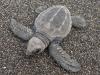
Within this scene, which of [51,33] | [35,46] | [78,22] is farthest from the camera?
[78,22]

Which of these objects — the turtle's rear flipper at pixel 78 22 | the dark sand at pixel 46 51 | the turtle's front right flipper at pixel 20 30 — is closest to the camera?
the dark sand at pixel 46 51

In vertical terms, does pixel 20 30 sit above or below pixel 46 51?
above

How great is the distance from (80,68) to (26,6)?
962 mm

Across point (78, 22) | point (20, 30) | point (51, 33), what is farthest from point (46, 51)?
point (78, 22)

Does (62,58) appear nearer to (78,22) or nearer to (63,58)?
(63,58)

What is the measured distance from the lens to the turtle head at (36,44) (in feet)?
6.85

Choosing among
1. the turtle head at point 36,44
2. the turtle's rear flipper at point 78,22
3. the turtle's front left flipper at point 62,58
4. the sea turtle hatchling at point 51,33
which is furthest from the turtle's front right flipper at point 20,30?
the turtle's rear flipper at point 78,22

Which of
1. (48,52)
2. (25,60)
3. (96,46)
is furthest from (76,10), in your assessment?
(25,60)

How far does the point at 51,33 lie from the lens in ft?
7.36

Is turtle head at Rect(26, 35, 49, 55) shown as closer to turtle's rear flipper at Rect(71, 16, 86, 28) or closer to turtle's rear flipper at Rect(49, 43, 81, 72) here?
turtle's rear flipper at Rect(49, 43, 81, 72)

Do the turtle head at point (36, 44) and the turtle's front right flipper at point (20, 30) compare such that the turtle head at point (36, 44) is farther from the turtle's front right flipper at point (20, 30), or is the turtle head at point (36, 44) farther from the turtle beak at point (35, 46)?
the turtle's front right flipper at point (20, 30)

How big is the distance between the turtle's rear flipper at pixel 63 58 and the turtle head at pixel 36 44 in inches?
3.3

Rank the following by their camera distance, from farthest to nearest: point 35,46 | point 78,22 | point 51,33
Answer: point 78,22, point 51,33, point 35,46

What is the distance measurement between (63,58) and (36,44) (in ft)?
0.90
